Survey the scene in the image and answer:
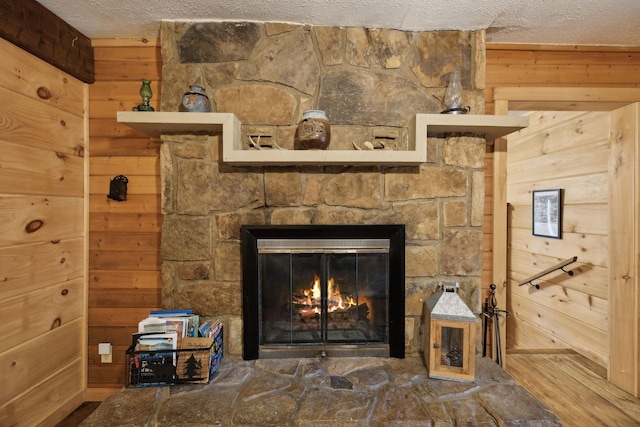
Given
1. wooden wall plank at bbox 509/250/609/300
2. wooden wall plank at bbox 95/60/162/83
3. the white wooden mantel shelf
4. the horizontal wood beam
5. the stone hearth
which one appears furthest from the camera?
wooden wall plank at bbox 509/250/609/300

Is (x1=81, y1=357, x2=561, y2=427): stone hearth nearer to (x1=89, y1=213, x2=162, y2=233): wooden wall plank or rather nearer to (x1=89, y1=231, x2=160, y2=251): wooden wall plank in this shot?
(x1=89, y1=231, x2=160, y2=251): wooden wall plank

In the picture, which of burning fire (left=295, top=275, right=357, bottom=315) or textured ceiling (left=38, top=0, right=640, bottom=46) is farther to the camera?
burning fire (left=295, top=275, right=357, bottom=315)

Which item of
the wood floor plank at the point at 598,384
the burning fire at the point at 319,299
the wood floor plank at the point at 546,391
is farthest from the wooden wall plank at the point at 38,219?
the wood floor plank at the point at 598,384

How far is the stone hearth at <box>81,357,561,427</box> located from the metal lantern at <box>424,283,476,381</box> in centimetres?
6

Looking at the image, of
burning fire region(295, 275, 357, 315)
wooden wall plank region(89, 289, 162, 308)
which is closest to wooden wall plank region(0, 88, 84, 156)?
wooden wall plank region(89, 289, 162, 308)

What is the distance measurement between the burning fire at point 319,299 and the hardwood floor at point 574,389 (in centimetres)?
155

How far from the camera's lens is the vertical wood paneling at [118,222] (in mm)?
2084

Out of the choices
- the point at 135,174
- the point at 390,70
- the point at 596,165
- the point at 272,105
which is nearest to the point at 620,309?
the point at 596,165

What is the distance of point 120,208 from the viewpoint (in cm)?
210

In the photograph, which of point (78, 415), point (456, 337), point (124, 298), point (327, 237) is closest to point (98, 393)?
point (78, 415)

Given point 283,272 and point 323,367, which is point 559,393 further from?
point 283,272

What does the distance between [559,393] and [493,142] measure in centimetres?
188

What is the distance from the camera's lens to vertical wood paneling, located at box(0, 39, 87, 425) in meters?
1.59

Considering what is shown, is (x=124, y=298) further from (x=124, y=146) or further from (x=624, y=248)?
(x=624, y=248)
